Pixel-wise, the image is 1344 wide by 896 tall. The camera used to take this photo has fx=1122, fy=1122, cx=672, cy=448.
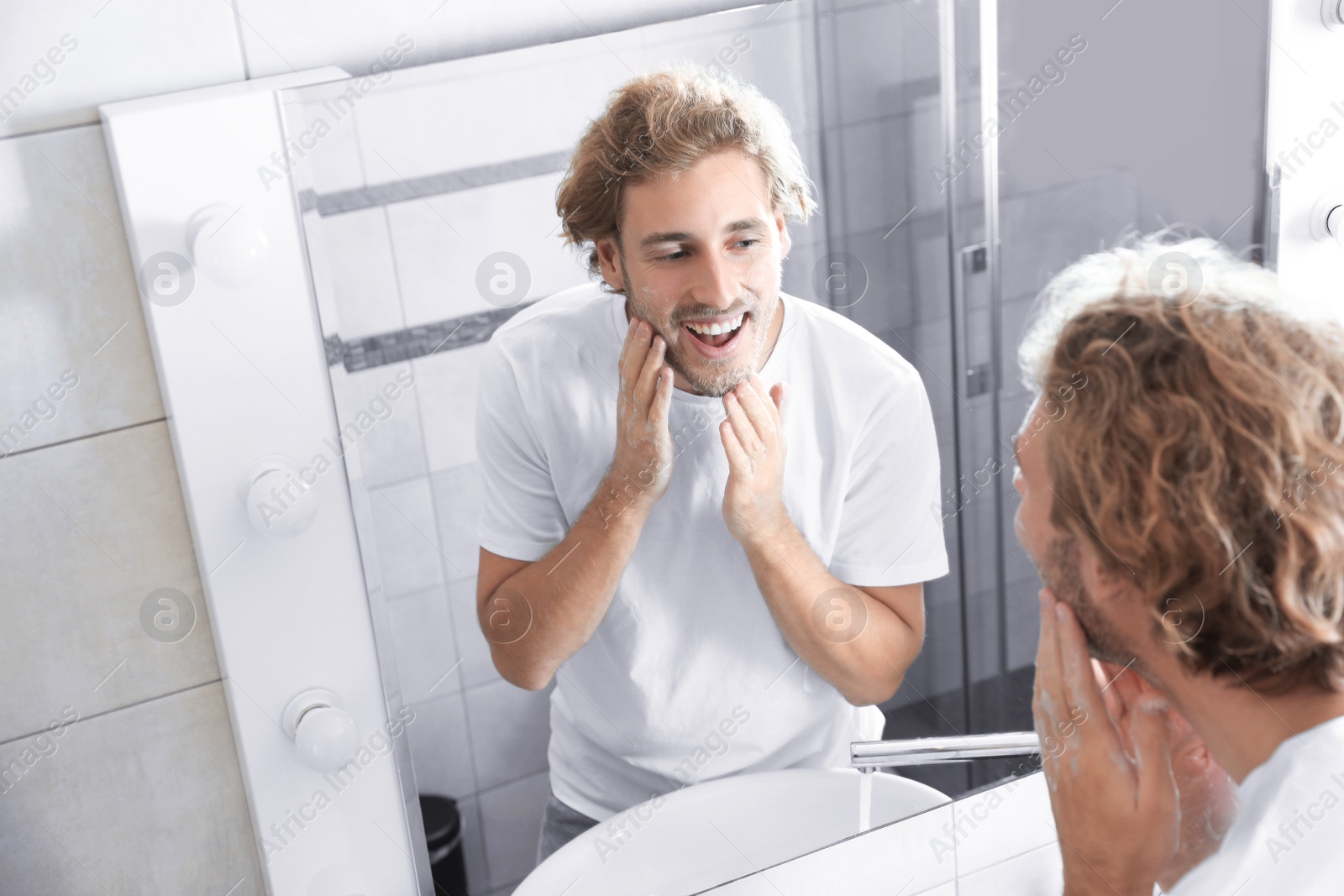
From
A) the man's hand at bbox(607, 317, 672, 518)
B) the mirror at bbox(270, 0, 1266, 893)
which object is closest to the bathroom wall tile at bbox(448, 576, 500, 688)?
the mirror at bbox(270, 0, 1266, 893)

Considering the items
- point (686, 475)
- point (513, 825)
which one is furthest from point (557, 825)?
point (686, 475)

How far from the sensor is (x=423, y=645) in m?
0.78

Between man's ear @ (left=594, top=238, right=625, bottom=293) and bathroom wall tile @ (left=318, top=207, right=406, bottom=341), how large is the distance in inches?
5.4

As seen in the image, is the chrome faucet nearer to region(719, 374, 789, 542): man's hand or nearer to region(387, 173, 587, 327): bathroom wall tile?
Result: region(719, 374, 789, 542): man's hand

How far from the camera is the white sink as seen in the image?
845mm

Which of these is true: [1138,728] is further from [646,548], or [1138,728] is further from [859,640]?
[646,548]

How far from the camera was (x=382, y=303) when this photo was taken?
0.71 meters

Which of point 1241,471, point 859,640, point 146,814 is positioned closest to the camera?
point 1241,471

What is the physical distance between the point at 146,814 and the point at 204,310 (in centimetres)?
34

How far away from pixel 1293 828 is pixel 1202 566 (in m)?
0.16

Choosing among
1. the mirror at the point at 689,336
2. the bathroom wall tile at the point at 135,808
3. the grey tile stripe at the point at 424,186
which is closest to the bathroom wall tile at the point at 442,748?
the mirror at the point at 689,336

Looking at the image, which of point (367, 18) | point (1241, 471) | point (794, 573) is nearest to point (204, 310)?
point (367, 18)

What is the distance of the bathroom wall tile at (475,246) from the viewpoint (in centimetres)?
71

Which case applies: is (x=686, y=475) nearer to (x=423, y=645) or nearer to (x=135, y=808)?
(x=423, y=645)
